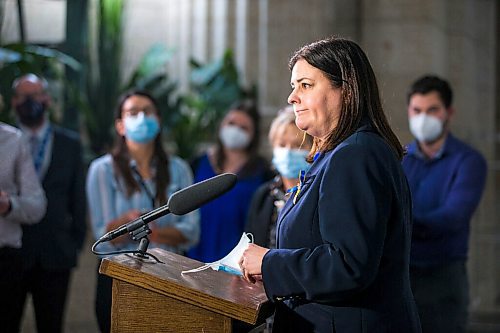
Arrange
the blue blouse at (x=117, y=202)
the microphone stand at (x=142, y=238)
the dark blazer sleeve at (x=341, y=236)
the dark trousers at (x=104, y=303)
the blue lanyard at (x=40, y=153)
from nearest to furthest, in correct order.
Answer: the dark blazer sleeve at (x=341, y=236)
the microphone stand at (x=142, y=238)
the dark trousers at (x=104, y=303)
the blue blouse at (x=117, y=202)
the blue lanyard at (x=40, y=153)

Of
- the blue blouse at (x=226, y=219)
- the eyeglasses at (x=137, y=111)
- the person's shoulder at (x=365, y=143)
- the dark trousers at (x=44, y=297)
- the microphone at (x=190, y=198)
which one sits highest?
the eyeglasses at (x=137, y=111)

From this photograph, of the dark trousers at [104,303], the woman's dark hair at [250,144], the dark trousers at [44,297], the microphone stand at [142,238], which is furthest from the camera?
the woman's dark hair at [250,144]

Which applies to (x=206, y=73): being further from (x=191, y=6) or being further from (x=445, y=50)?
(x=445, y=50)

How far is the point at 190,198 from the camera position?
97.3 inches

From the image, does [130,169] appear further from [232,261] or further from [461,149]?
[232,261]

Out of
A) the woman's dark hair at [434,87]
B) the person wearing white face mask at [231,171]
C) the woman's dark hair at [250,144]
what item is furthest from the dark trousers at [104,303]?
the woman's dark hair at [434,87]

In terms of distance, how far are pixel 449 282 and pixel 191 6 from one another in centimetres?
Answer: 384

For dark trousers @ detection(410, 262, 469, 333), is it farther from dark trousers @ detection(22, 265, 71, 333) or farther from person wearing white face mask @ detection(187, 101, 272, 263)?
dark trousers @ detection(22, 265, 71, 333)

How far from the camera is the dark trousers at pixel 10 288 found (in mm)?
4137

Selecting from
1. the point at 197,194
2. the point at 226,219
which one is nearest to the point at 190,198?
the point at 197,194

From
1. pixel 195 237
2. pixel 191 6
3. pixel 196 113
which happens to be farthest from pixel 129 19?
pixel 195 237

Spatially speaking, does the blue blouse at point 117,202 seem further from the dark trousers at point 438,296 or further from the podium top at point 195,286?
the podium top at point 195,286

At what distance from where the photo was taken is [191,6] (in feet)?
23.8

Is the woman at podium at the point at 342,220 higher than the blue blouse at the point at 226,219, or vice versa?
the woman at podium at the point at 342,220
